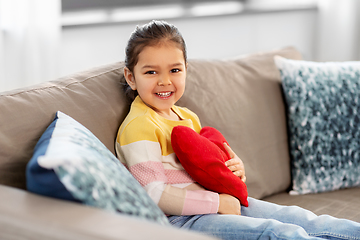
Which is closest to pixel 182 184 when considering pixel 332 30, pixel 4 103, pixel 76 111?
pixel 76 111

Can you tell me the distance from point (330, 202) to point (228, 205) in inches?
21.7

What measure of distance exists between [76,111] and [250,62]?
0.87m

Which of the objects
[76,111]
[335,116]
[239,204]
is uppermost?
[76,111]

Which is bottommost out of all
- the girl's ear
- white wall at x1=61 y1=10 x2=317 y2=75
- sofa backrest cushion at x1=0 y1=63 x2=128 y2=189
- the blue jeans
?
the blue jeans

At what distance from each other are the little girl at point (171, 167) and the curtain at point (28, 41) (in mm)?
1230

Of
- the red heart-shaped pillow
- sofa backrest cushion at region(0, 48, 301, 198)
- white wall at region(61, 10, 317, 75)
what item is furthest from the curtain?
the red heart-shaped pillow

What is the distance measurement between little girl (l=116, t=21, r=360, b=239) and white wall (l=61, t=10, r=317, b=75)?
1.44 metres

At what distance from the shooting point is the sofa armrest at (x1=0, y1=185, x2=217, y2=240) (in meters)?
0.49

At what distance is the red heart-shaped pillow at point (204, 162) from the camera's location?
38.5 inches

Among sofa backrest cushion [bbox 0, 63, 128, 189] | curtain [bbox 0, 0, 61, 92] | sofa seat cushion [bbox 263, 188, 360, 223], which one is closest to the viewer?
sofa backrest cushion [bbox 0, 63, 128, 189]

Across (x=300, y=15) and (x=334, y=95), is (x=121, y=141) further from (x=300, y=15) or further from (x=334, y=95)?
(x=300, y=15)

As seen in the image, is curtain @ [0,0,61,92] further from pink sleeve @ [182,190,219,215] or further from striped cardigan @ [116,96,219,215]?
pink sleeve @ [182,190,219,215]

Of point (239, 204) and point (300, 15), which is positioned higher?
point (300, 15)

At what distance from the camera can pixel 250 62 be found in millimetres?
1621
